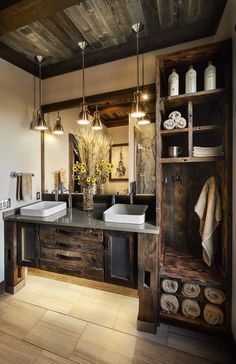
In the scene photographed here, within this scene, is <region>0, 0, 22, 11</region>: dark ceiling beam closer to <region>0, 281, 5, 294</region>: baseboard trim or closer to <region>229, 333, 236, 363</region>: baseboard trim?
<region>0, 281, 5, 294</region>: baseboard trim

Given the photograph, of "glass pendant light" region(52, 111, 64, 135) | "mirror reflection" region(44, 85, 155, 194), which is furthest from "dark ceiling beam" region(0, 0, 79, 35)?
"glass pendant light" region(52, 111, 64, 135)

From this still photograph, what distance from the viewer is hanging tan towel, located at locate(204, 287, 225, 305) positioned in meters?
1.47

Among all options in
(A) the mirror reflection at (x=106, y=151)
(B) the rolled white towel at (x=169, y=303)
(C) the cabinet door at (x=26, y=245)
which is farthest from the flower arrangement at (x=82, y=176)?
(B) the rolled white towel at (x=169, y=303)

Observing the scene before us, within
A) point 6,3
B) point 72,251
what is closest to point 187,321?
point 72,251

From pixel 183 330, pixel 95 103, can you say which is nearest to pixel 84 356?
pixel 183 330

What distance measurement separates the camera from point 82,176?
239 cm

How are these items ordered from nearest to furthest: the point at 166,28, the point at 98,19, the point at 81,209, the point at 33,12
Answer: the point at 33,12 < the point at 98,19 < the point at 166,28 < the point at 81,209

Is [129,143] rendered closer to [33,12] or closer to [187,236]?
[187,236]

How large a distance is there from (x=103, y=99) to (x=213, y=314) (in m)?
2.39

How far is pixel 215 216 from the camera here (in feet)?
5.16

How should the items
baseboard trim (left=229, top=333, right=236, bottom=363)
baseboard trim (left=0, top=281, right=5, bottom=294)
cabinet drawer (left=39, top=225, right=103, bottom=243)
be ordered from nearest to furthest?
baseboard trim (left=229, top=333, right=236, bottom=363), cabinet drawer (left=39, top=225, right=103, bottom=243), baseboard trim (left=0, top=281, right=5, bottom=294)

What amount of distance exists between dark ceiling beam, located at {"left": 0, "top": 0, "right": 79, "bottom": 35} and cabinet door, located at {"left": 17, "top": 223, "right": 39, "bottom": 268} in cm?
185

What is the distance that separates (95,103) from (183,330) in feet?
8.22

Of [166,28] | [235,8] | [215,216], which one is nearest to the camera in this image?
[235,8]
